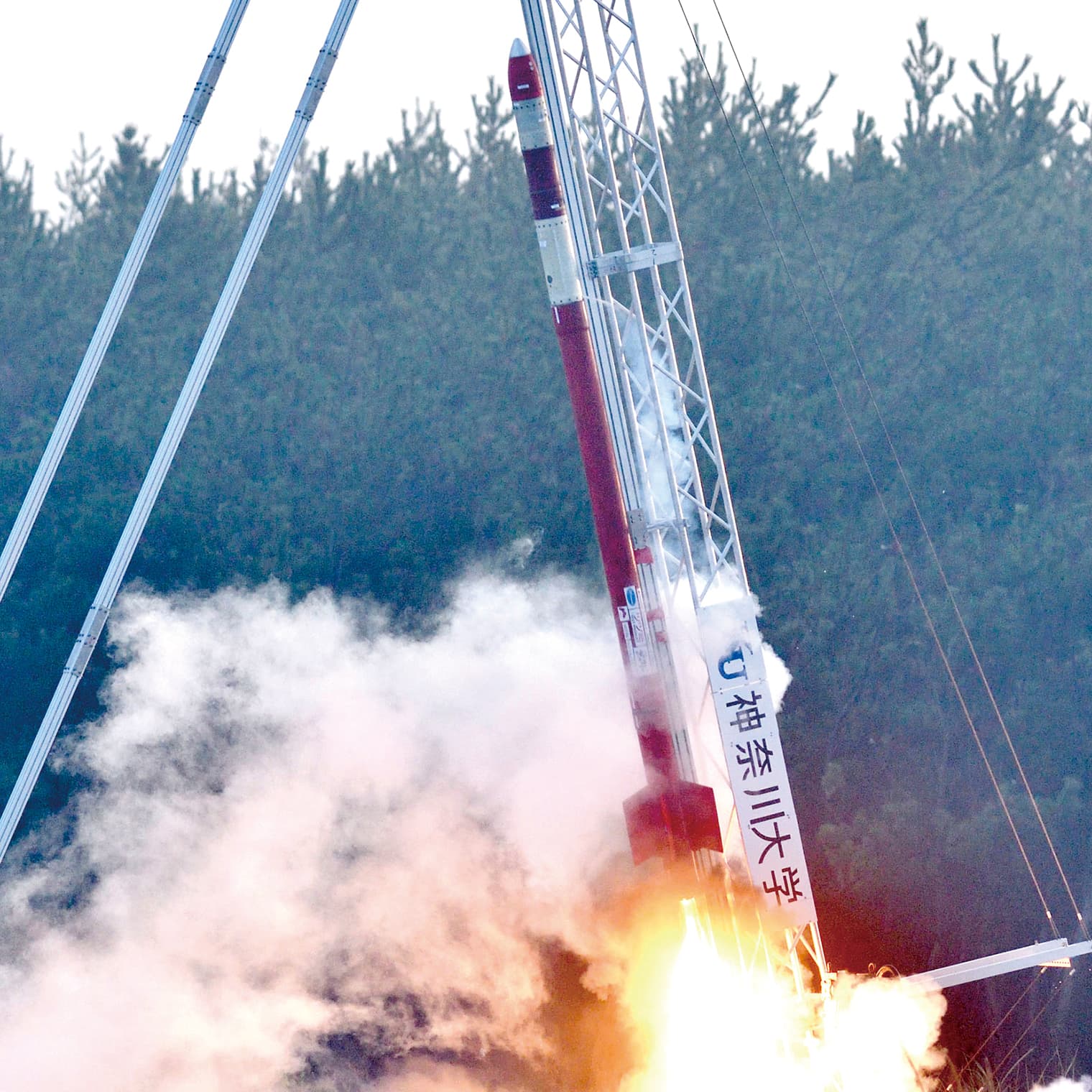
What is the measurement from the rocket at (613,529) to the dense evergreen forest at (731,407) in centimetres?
839

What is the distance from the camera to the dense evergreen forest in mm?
23766

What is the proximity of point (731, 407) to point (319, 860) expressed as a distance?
1078 cm

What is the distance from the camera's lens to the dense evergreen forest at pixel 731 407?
23766 mm

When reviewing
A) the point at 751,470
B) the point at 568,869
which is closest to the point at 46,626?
the point at 568,869

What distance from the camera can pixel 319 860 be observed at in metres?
20.5

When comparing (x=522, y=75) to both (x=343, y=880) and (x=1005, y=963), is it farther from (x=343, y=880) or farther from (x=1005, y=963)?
(x=343, y=880)

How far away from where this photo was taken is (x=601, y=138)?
41.9ft

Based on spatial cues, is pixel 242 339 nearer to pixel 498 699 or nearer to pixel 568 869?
pixel 498 699

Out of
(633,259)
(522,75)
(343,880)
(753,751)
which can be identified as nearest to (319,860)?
(343,880)

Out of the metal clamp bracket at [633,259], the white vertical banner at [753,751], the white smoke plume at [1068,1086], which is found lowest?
the white smoke plume at [1068,1086]

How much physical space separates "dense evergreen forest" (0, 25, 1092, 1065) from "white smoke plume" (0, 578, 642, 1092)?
2.60 m

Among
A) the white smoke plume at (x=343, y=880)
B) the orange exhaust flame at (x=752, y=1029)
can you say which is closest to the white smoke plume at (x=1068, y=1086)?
the white smoke plume at (x=343, y=880)

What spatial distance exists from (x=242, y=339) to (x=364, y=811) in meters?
10.7

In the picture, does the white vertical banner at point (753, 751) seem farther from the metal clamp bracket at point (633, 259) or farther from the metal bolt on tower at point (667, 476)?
the metal clamp bracket at point (633, 259)
